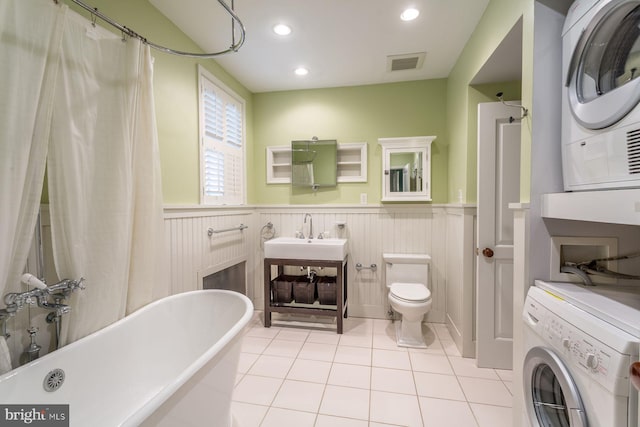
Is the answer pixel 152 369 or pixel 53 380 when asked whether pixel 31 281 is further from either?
pixel 152 369

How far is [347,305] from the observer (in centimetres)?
300

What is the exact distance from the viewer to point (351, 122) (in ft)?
9.83

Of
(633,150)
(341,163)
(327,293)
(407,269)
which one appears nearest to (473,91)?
(341,163)

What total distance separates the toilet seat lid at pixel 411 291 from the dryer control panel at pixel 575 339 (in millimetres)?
1089

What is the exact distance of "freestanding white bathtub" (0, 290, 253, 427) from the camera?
0.97 m

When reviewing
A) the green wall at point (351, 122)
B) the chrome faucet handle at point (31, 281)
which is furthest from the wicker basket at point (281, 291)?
the chrome faucet handle at point (31, 281)

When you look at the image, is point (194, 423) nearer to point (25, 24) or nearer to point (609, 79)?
point (25, 24)

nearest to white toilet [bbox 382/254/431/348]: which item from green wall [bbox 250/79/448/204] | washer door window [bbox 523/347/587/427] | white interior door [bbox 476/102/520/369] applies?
white interior door [bbox 476/102/520/369]

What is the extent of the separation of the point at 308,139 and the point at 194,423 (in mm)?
2679

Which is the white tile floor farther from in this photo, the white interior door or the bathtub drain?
the bathtub drain

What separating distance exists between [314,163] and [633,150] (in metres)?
2.48

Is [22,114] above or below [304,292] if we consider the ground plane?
above

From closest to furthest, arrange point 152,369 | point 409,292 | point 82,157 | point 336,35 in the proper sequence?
point 82,157, point 152,369, point 336,35, point 409,292

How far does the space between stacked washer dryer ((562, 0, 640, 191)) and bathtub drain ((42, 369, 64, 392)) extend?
2.28 metres
